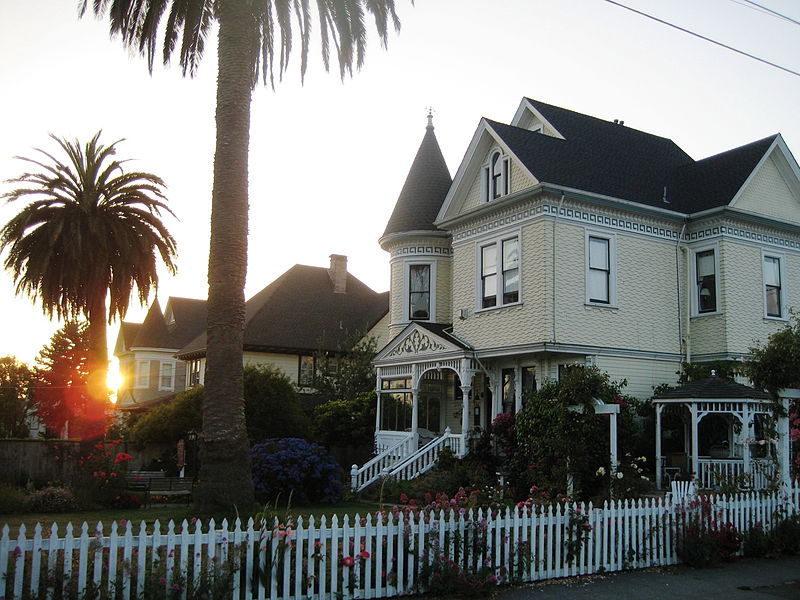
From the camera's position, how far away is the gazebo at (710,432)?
→ 62.5 feet

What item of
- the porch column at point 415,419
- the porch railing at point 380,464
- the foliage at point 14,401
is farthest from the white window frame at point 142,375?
the porch column at point 415,419

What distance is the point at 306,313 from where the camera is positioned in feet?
132

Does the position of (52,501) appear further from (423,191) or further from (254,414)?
(423,191)

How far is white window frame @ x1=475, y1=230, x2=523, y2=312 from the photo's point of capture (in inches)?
889

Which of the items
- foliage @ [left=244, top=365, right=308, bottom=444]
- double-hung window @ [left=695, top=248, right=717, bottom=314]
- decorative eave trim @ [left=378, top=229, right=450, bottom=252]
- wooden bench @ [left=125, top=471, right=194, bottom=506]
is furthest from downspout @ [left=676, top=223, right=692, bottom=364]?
wooden bench @ [left=125, top=471, right=194, bottom=506]

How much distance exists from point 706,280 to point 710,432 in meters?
4.43

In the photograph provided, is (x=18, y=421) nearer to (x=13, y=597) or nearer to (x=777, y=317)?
(x=777, y=317)

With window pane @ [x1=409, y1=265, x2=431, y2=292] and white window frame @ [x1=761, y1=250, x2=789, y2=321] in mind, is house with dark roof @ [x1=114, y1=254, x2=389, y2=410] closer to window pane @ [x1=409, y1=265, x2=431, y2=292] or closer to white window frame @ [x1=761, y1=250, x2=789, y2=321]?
window pane @ [x1=409, y1=265, x2=431, y2=292]

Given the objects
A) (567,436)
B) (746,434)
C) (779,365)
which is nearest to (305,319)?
(567,436)

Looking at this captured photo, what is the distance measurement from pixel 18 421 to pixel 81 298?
3365 centimetres

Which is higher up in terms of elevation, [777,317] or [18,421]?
[777,317]

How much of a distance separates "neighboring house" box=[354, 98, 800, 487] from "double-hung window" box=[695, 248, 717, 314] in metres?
0.04

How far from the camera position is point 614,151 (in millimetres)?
25672

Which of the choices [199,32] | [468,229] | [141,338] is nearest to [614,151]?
[468,229]
